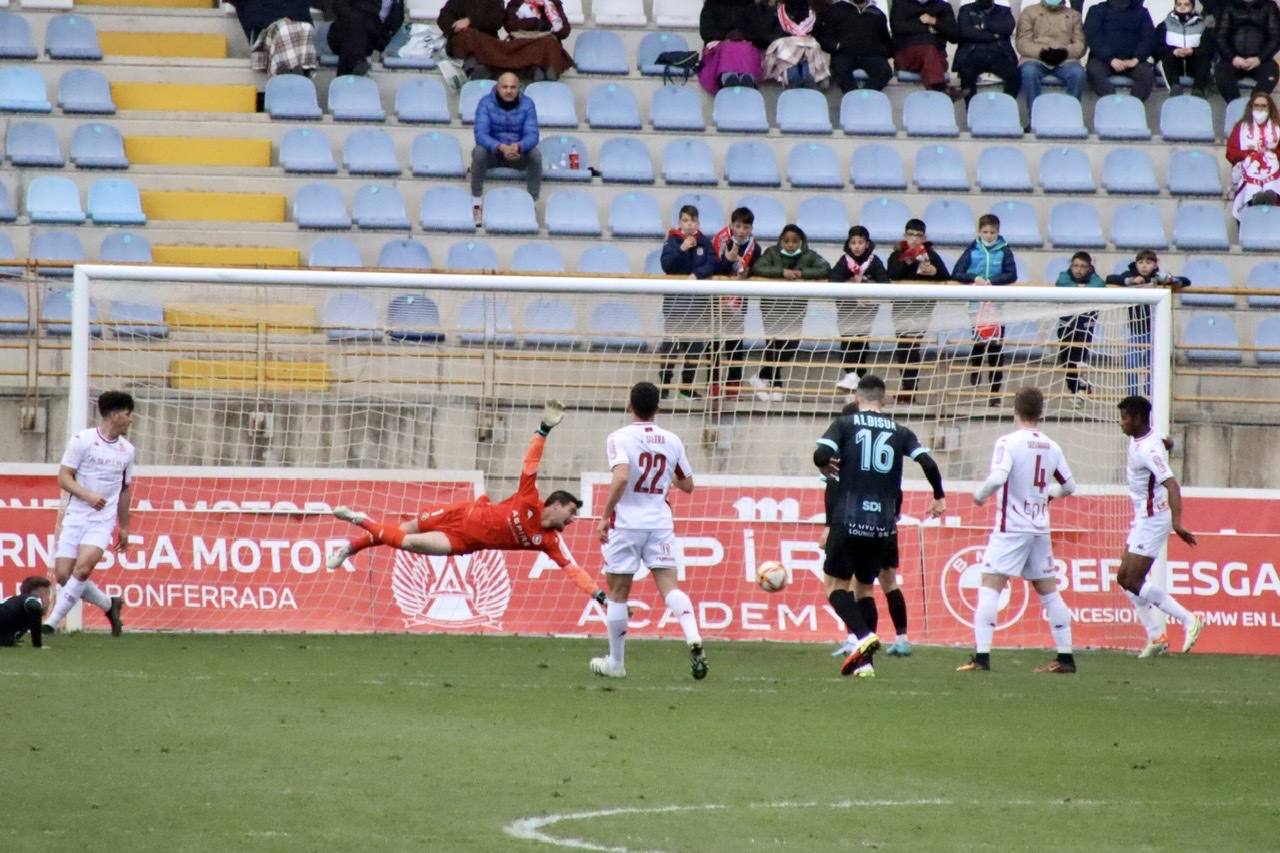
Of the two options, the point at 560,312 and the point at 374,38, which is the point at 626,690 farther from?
the point at 374,38

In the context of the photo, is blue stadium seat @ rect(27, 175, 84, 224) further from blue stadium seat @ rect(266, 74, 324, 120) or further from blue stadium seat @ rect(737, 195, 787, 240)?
blue stadium seat @ rect(737, 195, 787, 240)

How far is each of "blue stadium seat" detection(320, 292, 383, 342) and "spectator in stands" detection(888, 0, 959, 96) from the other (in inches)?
319

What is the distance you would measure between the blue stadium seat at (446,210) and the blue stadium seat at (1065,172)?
6739 millimetres

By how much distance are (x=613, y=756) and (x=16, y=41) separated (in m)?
16.7

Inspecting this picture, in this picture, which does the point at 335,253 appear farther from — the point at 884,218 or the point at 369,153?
the point at 884,218

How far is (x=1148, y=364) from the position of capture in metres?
16.0

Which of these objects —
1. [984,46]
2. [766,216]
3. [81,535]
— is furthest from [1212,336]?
[81,535]

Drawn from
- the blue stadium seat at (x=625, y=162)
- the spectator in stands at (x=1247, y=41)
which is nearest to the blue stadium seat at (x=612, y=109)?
the blue stadium seat at (x=625, y=162)

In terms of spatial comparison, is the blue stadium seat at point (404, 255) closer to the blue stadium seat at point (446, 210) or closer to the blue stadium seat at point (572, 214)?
the blue stadium seat at point (446, 210)

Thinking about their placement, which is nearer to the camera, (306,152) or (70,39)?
(306,152)

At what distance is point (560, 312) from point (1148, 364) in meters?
5.29

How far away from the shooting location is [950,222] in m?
21.5

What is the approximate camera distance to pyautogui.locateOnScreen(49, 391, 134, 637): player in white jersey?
14.0 metres

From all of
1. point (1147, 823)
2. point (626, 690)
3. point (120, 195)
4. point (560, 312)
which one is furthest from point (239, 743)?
point (120, 195)
